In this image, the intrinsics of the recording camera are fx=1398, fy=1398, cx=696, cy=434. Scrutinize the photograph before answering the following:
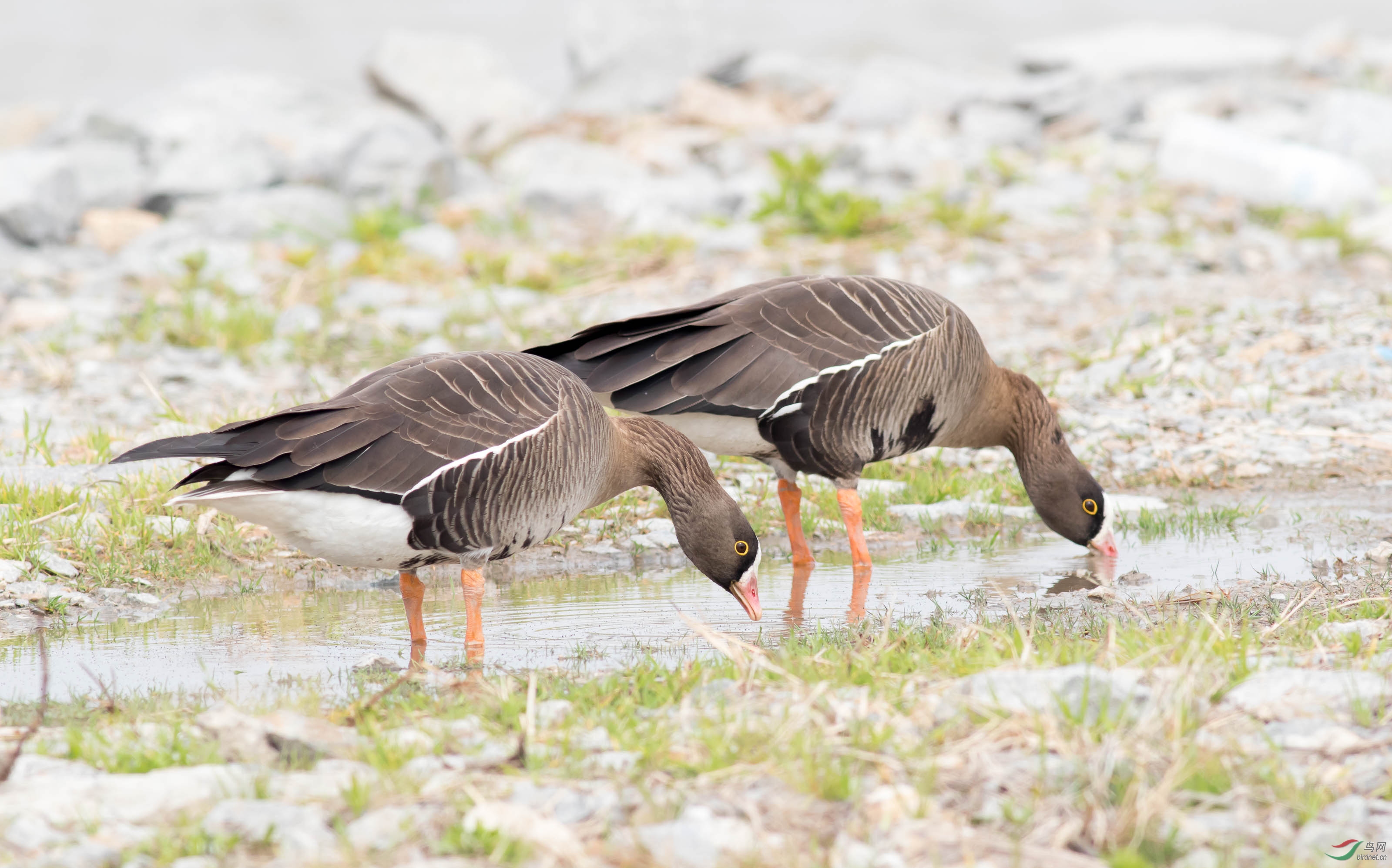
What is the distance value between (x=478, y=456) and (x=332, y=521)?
602 mm

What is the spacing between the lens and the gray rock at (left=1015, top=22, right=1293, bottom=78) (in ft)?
77.3

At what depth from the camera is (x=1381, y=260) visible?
531 inches

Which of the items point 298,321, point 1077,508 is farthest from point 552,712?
point 298,321

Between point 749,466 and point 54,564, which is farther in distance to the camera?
point 749,466

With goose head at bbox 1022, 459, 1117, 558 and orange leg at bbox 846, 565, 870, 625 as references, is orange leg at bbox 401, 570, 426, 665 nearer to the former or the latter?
orange leg at bbox 846, 565, 870, 625

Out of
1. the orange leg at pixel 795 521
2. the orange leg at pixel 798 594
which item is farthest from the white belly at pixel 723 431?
the orange leg at pixel 798 594

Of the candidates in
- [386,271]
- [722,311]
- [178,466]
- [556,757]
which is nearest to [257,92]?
[386,271]

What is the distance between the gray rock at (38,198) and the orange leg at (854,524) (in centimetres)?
1029

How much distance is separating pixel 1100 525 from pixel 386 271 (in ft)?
26.7

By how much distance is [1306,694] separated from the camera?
153 inches

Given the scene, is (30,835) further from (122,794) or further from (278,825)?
(278,825)

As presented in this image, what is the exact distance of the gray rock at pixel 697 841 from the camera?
10.3ft

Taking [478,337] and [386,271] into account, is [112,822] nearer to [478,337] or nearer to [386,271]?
[478,337]

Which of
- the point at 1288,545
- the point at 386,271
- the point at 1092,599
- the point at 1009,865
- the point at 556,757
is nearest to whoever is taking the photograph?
the point at 1009,865
